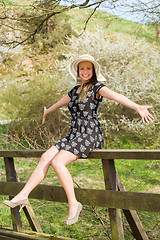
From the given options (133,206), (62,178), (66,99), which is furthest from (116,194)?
(66,99)

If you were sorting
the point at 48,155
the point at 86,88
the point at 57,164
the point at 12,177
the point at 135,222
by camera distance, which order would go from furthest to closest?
the point at 12,177, the point at 135,222, the point at 86,88, the point at 48,155, the point at 57,164

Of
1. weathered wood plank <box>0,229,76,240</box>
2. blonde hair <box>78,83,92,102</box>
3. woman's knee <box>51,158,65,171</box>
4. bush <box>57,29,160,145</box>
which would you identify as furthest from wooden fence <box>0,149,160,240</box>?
bush <box>57,29,160,145</box>

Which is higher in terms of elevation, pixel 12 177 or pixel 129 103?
pixel 129 103

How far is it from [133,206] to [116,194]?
173 millimetres

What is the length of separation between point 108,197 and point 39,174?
2.10ft

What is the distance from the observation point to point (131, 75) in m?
10.7

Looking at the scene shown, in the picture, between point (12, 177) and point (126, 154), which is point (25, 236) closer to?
point (12, 177)

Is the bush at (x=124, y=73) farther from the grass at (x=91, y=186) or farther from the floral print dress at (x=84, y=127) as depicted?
the floral print dress at (x=84, y=127)

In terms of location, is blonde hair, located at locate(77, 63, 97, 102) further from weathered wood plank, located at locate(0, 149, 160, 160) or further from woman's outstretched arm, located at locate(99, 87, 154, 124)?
weathered wood plank, located at locate(0, 149, 160, 160)

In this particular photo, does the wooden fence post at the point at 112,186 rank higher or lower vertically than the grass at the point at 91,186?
higher

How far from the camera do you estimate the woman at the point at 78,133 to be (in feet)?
8.48

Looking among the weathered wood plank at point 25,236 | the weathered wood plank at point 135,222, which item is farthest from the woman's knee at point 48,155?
the weathered wood plank at point 135,222

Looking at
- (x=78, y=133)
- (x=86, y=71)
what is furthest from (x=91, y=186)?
(x=86, y=71)

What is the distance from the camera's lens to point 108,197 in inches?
103
